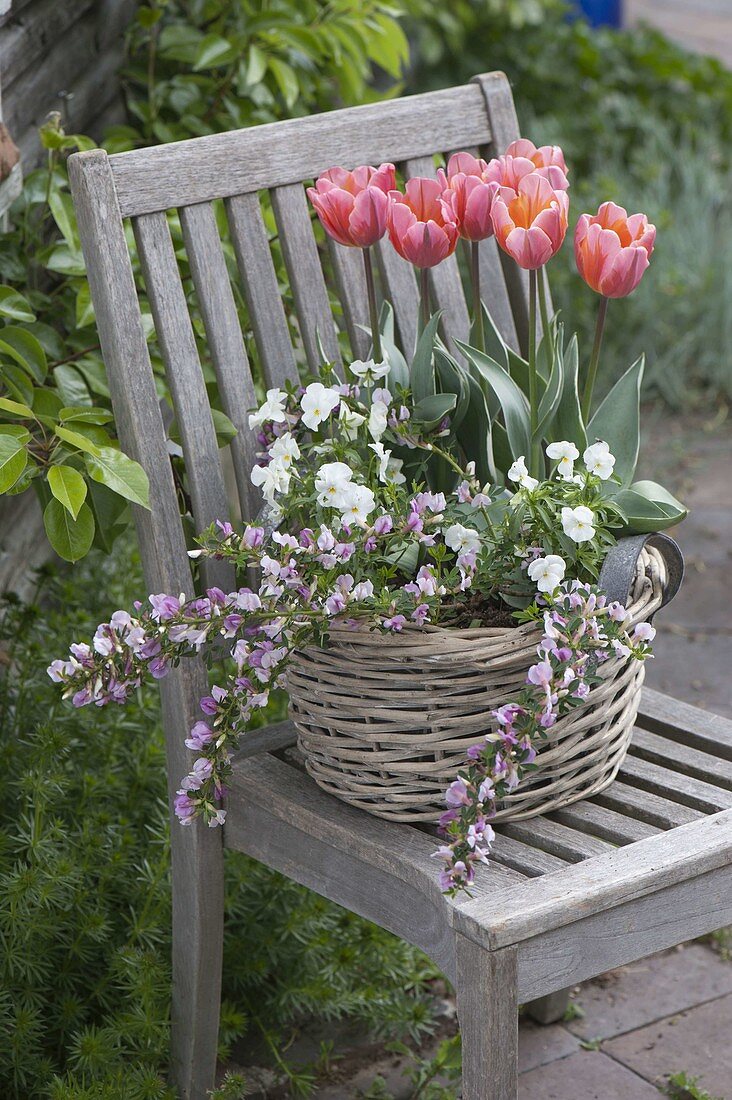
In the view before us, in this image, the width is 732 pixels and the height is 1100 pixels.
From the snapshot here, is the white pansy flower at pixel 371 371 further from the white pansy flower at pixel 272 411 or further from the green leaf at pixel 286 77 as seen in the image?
the green leaf at pixel 286 77

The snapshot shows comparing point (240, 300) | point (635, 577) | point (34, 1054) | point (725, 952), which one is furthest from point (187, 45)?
point (725, 952)

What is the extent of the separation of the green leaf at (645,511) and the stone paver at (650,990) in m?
1.02

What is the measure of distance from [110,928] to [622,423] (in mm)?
948

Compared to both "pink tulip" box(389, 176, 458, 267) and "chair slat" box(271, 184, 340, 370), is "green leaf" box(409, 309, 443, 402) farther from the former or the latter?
"chair slat" box(271, 184, 340, 370)

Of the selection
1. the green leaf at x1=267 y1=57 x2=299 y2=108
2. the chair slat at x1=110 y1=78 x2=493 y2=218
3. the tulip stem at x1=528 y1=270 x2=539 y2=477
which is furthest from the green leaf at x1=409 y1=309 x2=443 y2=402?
the green leaf at x1=267 y1=57 x2=299 y2=108

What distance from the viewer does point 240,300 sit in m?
1.85

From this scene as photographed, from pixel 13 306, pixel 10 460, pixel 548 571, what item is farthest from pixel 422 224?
pixel 13 306

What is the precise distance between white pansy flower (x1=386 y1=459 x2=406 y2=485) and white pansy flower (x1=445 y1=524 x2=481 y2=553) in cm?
11

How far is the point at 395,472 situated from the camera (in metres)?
1.43

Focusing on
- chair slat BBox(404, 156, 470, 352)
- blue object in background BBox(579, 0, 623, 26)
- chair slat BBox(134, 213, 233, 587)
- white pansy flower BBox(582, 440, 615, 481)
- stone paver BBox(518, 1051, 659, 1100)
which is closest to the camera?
white pansy flower BBox(582, 440, 615, 481)

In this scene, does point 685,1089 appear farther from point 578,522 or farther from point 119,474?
point 119,474

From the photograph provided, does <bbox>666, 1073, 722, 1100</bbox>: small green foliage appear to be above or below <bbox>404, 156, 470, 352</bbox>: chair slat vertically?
below

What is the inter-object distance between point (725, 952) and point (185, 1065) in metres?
0.98

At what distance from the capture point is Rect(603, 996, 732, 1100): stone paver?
77.4 inches
